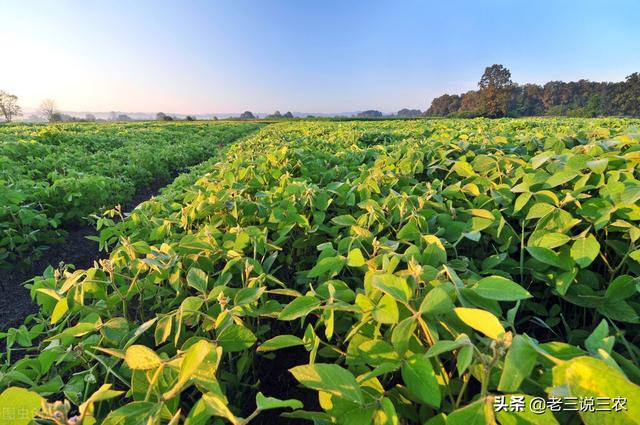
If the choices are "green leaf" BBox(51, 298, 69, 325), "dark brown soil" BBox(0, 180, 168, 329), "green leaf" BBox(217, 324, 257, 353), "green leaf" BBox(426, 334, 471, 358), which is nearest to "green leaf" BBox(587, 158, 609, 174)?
"green leaf" BBox(426, 334, 471, 358)

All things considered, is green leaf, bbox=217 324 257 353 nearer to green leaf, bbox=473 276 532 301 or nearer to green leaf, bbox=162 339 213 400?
green leaf, bbox=162 339 213 400

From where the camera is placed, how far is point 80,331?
2.84 feet

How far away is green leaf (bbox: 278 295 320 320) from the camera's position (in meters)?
0.80

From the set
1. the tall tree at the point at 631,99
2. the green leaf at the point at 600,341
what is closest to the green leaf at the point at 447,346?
the green leaf at the point at 600,341

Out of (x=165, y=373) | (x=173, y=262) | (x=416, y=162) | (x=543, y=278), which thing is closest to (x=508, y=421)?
(x=165, y=373)

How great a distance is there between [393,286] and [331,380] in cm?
24

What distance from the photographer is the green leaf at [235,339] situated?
79cm

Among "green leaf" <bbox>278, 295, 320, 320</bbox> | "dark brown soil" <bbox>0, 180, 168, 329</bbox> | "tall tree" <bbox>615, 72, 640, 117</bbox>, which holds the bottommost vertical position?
"dark brown soil" <bbox>0, 180, 168, 329</bbox>

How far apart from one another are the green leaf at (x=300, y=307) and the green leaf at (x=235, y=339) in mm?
97

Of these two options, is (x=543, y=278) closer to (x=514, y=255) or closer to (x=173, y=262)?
(x=514, y=255)

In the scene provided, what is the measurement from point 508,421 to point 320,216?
44.5 inches

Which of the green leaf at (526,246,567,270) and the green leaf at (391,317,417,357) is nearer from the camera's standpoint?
the green leaf at (391,317,417,357)

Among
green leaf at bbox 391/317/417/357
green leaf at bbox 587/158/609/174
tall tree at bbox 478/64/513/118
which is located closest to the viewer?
green leaf at bbox 391/317/417/357

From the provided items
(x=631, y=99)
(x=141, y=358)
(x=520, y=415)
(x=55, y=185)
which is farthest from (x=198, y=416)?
(x=631, y=99)
